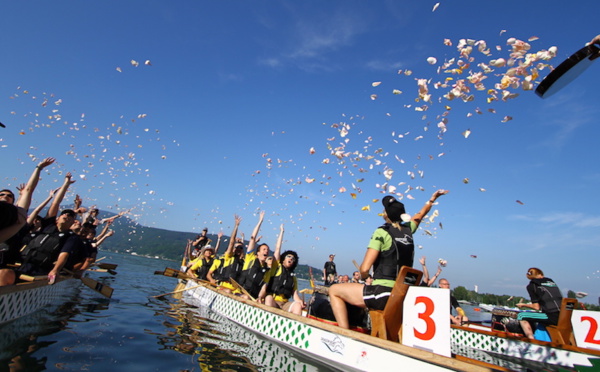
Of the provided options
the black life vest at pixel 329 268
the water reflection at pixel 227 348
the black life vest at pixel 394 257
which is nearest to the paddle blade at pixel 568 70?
the black life vest at pixel 394 257

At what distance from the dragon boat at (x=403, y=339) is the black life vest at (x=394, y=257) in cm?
20

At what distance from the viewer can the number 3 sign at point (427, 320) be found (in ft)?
14.1

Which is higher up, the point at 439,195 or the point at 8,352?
the point at 439,195

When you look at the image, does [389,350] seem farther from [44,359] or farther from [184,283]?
[184,283]

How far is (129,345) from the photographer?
6254 mm

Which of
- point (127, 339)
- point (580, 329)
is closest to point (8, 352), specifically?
point (127, 339)

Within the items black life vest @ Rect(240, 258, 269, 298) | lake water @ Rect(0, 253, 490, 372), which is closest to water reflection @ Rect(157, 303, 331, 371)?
lake water @ Rect(0, 253, 490, 372)

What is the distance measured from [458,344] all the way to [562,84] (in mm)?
11859

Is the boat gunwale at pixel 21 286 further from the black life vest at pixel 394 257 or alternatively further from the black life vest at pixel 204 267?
the black life vest at pixel 204 267

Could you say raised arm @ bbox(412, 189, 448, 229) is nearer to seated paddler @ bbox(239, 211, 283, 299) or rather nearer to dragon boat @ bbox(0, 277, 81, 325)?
seated paddler @ bbox(239, 211, 283, 299)

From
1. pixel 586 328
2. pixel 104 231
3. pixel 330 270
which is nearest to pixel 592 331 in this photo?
pixel 586 328

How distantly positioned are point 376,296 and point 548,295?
7752mm

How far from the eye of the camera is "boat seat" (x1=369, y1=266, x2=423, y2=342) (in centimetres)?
467

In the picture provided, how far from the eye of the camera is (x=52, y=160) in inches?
257
